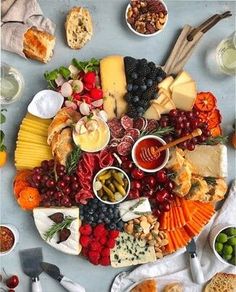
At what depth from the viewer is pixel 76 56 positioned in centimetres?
250

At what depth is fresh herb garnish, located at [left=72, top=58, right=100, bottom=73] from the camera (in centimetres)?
242

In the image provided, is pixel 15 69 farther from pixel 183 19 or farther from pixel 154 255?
pixel 154 255

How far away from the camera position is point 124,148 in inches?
94.5

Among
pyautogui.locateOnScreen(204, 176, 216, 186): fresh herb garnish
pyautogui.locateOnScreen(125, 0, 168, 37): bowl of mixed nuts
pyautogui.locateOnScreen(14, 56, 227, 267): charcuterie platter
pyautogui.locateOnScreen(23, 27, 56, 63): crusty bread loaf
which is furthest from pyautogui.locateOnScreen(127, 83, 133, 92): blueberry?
Answer: pyautogui.locateOnScreen(204, 176, 216, 186): fresh herb garnish

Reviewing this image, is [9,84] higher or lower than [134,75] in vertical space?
higher

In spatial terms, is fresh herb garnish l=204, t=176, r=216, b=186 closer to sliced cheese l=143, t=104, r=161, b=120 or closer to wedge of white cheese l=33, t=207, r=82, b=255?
sliced cheese l=143, t=104, r=161, b=120

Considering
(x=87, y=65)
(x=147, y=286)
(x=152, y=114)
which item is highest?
(x=87, y=65)

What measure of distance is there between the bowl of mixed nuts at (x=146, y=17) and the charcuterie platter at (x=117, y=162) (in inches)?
5.7

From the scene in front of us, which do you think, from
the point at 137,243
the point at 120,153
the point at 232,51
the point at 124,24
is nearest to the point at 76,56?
the point at 124,24

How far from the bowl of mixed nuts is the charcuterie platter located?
0.14m

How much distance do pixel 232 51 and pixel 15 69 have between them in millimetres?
851

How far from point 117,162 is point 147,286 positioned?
50 cm

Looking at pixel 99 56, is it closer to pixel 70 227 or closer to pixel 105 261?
pixel 70 227

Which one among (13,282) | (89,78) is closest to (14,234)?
(13,282)
